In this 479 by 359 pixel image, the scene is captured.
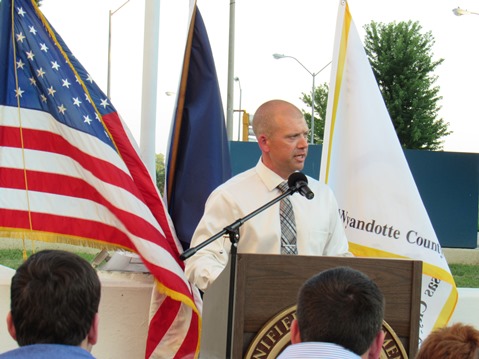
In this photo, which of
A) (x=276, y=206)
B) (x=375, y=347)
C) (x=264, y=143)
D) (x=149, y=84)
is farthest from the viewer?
(x=149, y=84)

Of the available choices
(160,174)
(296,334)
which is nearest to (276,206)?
(296,334)

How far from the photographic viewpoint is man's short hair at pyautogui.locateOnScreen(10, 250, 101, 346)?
5.62ft

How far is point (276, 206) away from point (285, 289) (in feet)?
3.35

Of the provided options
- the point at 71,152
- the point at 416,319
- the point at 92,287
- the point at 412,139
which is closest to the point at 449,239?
the point at 71,152

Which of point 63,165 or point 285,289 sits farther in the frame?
point 63,165

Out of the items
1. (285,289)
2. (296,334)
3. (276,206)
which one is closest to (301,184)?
(285,289)

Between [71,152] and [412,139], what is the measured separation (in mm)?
31877

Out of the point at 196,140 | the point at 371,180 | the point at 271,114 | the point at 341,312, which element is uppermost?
the point at 271,114

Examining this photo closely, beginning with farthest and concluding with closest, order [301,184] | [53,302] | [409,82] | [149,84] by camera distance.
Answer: [409,82], [149,84], [301,184], [53,302]

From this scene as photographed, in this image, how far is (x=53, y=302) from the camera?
171cm

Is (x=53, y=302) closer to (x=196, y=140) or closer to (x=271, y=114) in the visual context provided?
(x=271, y=114)

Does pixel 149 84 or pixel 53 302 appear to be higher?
pixel 149 84

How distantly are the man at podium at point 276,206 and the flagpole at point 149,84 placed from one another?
144cm

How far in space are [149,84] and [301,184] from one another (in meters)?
2.40
